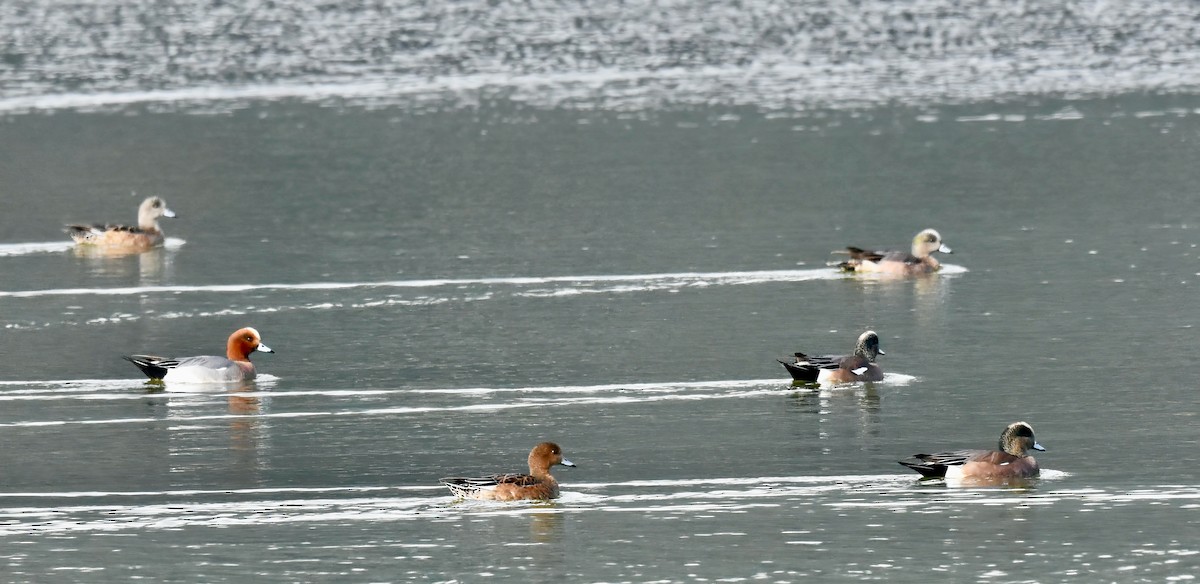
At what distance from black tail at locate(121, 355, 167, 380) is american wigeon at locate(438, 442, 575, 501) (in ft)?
17.3

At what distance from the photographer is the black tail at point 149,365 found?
1909 cm

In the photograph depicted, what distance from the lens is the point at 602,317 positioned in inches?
890

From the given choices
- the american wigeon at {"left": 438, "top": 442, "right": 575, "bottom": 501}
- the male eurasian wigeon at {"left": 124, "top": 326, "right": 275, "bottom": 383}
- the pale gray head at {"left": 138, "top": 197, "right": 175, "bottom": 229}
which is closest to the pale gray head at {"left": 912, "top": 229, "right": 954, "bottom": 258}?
the male eurasian wigeon at {"left": 124, "top": 326, "right": 275, "bottom": 383}

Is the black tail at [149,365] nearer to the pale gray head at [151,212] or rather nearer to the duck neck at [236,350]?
the duck neck at [236,350]

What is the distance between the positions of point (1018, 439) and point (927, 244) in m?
10.4

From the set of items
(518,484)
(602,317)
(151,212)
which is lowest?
(518,484)

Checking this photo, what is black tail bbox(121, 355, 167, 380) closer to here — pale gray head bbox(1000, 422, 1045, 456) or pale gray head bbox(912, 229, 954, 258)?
pale gray head bbox(1000, 422, 1045, 456)

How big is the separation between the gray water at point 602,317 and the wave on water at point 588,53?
346 millimetres

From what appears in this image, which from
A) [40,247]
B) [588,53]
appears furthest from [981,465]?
[588,53]

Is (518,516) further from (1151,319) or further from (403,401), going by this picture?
(1151,319)

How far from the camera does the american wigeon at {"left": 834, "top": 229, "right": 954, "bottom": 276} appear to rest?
82.6 feet

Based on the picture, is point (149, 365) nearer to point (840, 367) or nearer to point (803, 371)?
point (803, 371)

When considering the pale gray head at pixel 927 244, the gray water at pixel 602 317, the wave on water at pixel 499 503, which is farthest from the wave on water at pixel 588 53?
the wave on water at pixel 499 503

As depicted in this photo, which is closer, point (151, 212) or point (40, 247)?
point (40, 247)
